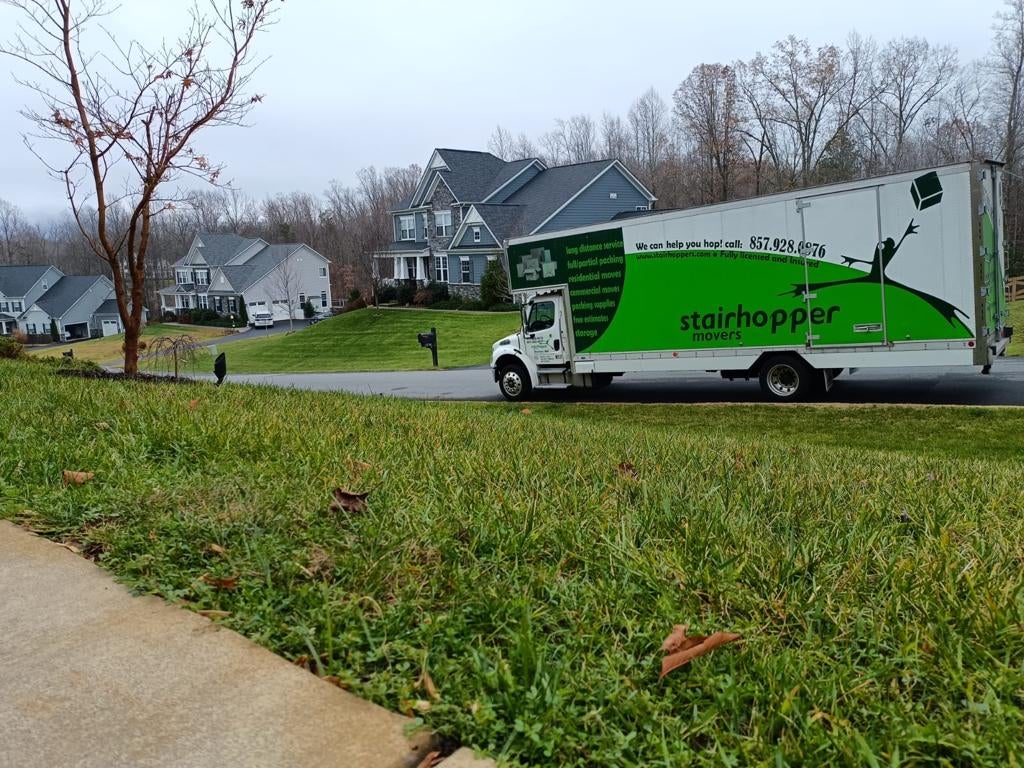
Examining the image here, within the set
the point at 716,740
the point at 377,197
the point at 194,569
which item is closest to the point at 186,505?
the point at 194,569

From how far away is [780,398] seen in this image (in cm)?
1526

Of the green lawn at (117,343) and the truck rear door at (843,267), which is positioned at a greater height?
the green lawn at (117,343)

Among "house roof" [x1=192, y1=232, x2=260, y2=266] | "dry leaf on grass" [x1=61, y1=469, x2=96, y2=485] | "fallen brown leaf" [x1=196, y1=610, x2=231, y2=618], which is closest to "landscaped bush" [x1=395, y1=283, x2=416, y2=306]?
"house roof" [x1=192, y1=232, x2=260, y2=266]

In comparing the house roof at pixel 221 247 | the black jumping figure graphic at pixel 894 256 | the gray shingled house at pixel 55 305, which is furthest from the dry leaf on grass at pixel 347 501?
the gray shingled house at pixel 55 305

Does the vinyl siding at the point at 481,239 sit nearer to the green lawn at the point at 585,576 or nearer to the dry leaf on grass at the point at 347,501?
the green lawn at the point at 585,576

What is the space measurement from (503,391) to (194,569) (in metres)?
15.9

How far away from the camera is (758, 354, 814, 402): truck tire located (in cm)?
1487

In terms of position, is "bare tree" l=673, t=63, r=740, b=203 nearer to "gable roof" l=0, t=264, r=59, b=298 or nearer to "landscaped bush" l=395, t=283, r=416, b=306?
"landscaped bush" l=395, t=283, r=416, b=306

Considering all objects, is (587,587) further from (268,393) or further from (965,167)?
(965,167)

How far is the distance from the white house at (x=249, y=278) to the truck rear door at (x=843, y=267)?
62.5 m

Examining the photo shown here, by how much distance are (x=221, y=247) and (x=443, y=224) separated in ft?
121

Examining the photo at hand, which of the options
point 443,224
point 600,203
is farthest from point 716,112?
point 443,224

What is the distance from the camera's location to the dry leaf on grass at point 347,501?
396 cm

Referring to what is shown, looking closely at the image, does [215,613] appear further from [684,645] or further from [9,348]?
[9,348]
